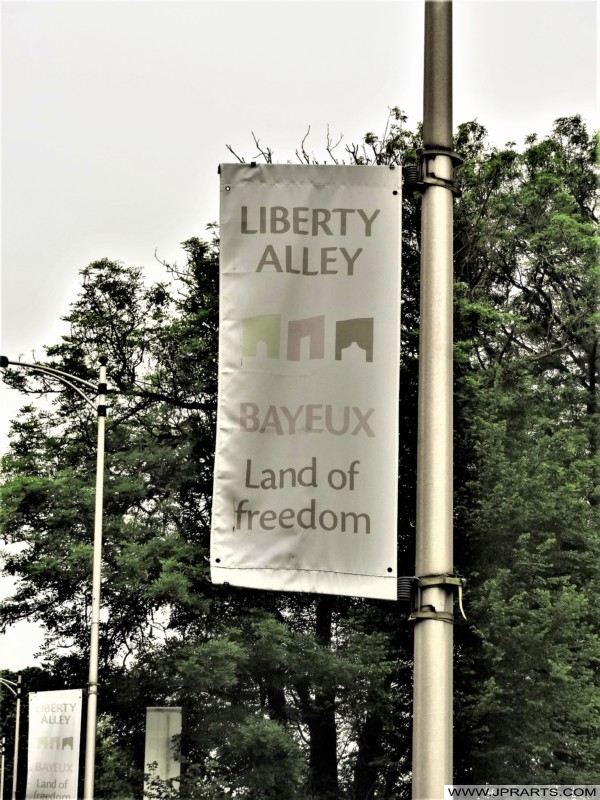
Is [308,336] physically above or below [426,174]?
below

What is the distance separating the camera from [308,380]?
5637mm

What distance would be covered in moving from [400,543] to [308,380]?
2771 centimetres

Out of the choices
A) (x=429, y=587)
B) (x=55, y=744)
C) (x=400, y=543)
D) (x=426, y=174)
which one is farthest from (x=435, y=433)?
(x=400, y=543)

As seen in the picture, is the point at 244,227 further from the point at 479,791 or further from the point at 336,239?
the point at 479,791

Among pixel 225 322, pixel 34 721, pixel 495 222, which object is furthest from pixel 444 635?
pixel 495 222

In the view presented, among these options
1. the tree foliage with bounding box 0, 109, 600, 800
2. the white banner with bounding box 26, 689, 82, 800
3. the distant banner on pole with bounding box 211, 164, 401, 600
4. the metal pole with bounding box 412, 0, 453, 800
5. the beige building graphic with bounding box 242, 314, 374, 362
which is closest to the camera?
the metal pole with bounding box 412, 0, 453, 800

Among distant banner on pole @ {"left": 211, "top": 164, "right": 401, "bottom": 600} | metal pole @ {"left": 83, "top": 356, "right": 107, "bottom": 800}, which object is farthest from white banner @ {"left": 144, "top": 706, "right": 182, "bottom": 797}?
distant banner on pole @ {"left": 211, "top": 164, "right": 401, "bottom": 600}

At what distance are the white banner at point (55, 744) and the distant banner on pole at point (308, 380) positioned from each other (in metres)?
20.1

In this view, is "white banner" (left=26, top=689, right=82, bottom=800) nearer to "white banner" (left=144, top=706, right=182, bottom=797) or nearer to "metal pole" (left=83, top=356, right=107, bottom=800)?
"metal pole" (left=83, top=356, right=107, bottom=800)

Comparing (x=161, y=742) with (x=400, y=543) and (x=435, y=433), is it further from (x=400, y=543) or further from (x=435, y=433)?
(x=435, y=433)

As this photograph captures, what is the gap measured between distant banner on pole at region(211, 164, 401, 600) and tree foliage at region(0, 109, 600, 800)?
26.1 metres

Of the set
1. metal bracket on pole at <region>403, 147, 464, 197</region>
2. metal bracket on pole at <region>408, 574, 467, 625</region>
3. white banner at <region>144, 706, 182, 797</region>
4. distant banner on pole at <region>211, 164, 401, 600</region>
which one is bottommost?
white banner at <region>144, 706, 182, 797</region>

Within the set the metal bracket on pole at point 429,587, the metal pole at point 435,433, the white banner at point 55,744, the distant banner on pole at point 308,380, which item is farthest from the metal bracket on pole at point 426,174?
the white banner at point 55,744

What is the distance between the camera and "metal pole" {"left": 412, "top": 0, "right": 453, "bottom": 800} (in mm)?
5016
